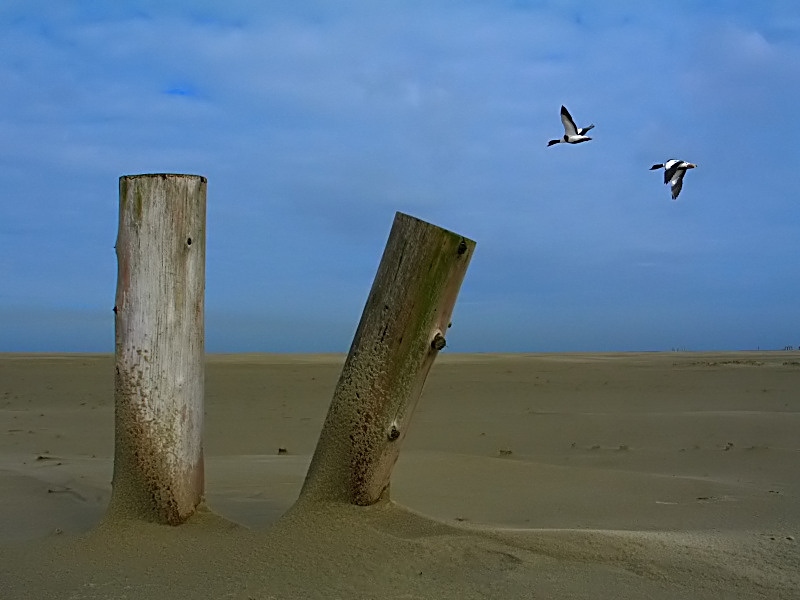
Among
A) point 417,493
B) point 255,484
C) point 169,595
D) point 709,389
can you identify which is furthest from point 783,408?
point 169,595

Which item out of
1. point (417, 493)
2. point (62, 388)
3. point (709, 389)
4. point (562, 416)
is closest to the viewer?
point (417, 493)

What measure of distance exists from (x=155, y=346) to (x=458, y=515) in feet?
7.24

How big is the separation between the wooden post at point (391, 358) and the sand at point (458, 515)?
0.63ft

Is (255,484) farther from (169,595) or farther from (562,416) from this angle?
(562,416)

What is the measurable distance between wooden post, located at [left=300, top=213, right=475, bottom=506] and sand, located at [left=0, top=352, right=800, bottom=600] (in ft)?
0.63

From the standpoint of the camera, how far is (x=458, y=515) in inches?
187

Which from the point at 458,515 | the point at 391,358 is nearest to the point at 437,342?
the point at 391,358

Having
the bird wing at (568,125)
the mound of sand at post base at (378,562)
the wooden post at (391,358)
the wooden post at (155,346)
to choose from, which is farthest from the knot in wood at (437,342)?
the bird wing at (568,125)

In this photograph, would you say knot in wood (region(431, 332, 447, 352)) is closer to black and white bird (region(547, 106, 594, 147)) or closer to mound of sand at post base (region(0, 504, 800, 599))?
mound of sand at post base (region(0, 504, 800, 599))

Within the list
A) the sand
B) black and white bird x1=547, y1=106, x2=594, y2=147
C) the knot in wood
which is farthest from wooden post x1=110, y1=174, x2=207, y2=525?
black and white bird x1=547, y1=106, x2=594, y2=147

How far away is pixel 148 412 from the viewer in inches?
142

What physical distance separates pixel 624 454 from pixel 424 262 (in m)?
4.98

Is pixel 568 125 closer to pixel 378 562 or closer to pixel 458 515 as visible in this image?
pixel 458 515

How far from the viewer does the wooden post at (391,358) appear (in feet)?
11.5
